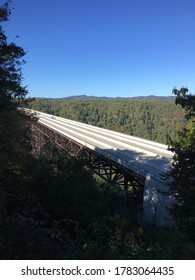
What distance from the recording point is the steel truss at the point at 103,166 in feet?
79.7

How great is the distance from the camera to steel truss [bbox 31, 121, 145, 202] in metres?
24.3

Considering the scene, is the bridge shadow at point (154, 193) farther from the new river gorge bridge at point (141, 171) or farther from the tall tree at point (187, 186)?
the tall tree at point (187, 186)

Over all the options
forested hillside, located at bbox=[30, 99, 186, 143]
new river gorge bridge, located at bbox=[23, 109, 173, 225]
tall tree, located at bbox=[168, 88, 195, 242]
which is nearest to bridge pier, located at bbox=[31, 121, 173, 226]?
new river gorge bridge, located at bbox=[23, 109, 173, 225]

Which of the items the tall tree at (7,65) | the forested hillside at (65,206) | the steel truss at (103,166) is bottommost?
the steel truss at (103,166)

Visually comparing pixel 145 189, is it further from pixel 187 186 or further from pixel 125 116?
pixel 125 116

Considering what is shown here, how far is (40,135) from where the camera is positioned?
57656 mm

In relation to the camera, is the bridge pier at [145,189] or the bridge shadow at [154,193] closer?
the bridge shadow at [154,193]

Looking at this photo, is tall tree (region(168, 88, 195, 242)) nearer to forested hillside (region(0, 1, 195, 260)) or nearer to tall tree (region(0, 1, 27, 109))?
forested hillside (region(0, 1, 195, 260))

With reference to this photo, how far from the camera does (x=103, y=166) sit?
107 feet

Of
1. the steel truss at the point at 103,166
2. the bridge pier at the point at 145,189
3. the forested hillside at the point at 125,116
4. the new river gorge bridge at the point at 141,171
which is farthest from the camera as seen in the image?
the forested hillside at the point at 125,116

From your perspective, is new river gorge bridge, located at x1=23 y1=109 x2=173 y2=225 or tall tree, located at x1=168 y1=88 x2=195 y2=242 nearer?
tall tree, located at x1=168 y1=88 x2=195 y2=242

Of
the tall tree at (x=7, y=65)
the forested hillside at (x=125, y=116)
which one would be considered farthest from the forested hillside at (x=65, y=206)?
the forested hillside at (x=125, y=116)

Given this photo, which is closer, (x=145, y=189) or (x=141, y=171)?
(x=145, y=189)

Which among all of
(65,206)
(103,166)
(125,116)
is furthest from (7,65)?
(125,116)
